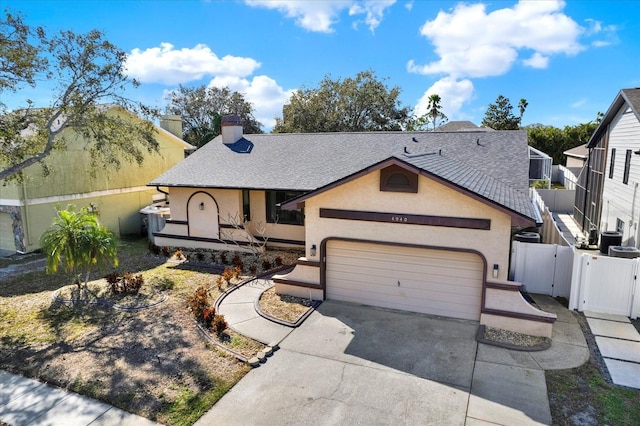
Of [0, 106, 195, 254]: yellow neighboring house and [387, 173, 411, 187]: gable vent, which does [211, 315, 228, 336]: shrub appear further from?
[0, 106, 195, 254]: yellow neighboring house

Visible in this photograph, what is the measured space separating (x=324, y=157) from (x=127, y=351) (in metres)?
11.0

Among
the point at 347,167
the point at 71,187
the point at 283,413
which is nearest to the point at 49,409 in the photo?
the point at 283,413

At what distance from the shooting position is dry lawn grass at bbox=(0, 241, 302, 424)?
25.6ft

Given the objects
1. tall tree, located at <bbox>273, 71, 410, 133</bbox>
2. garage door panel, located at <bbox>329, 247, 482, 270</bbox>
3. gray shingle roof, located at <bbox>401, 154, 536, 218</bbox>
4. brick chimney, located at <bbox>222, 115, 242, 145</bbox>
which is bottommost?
garage door panel, located at <bbox>329, 247, 482, 270</bbox>

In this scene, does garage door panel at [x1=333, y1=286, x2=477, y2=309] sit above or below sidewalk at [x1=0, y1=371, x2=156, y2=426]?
above

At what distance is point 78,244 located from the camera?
11.9 m

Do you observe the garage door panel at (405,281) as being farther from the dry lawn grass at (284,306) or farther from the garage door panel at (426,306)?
the dry lawn grass at (284,306)

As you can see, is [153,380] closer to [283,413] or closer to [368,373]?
[283,413]

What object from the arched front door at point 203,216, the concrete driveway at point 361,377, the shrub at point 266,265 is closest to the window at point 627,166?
the concrete driveway at point 361,377

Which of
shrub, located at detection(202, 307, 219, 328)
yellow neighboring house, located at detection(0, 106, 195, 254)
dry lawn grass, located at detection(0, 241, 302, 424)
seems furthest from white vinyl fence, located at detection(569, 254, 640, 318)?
yellow neighboring house, located at detection(0, 106, 195, 254)

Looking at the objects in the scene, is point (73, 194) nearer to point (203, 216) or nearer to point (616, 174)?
point (203, 216)

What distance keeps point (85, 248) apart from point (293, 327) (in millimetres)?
6773

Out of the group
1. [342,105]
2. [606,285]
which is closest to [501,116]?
[342,105]

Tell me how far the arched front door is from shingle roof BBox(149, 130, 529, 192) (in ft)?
3.06
